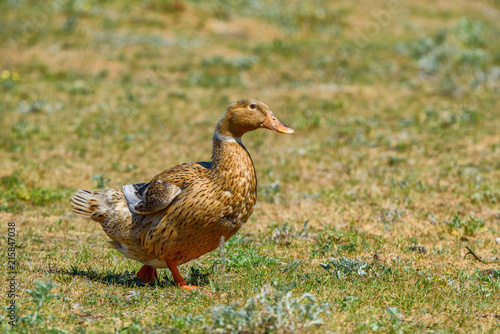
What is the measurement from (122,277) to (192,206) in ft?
4.57

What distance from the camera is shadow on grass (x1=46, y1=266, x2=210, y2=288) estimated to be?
21.7 ft

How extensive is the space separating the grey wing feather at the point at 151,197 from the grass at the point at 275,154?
2.78 ft

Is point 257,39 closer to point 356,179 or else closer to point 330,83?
point 330,83

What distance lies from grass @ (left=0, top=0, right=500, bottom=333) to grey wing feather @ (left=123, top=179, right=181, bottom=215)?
2.78 feet

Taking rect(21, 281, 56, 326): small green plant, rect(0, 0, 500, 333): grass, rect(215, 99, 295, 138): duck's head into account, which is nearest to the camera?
rect(21, 281, 56, 326): small green plant

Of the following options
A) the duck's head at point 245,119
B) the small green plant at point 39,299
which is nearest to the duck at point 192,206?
the duck's head at point 245,119

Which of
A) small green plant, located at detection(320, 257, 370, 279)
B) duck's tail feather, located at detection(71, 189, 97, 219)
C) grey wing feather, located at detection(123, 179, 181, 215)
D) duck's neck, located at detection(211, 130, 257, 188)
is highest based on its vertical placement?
duck's neck, located at detection(211, 130, 257, 188)

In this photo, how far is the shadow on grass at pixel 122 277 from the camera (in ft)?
21.7

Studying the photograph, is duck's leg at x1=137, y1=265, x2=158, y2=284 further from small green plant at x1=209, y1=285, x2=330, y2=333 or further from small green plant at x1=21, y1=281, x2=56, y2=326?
small green plant at x1=209, y1=285, x2=330, y2=333

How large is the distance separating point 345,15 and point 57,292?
81.0ft

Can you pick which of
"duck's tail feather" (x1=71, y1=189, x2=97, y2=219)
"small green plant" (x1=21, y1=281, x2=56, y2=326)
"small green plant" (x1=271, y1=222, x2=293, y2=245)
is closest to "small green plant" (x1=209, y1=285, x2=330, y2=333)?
"small green plant" (x1=21, y1=281, x2=56, y2=326)

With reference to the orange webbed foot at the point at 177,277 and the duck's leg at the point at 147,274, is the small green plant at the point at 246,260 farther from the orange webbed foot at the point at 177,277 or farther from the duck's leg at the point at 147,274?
the duck's leg at the point at 147,274

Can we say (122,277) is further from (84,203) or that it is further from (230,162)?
(230,162)

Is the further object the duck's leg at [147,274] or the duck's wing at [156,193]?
the duck's leg at [147,274]
